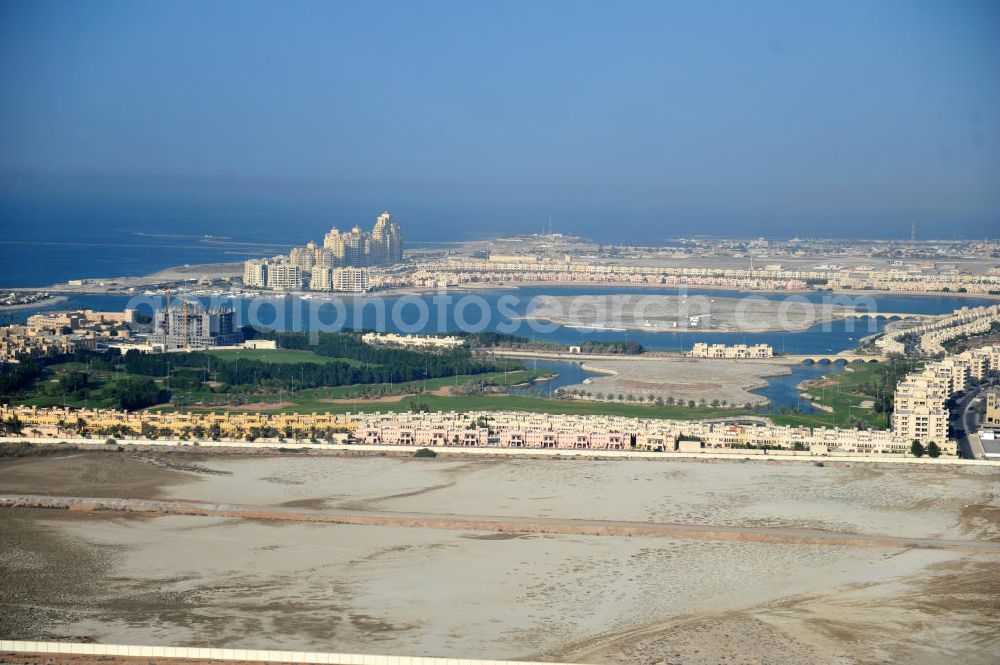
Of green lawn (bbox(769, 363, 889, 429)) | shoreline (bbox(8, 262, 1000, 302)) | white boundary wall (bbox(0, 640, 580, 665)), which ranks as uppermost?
shoreline (bbox(8, 262, 1000, 302))

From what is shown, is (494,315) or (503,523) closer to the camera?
(503,523)

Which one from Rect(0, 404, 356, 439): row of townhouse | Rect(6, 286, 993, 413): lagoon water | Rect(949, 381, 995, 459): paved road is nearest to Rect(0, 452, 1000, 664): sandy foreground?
Rect(949, 381, 995, 459): paved road

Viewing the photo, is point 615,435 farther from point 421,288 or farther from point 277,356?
point 421,288

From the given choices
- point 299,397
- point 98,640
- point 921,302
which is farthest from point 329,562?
point 921,302

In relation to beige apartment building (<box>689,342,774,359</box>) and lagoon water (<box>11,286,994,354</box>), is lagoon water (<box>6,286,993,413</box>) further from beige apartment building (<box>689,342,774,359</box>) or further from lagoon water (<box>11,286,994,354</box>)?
beige apartment building (<box>689,342,774,359</box>)

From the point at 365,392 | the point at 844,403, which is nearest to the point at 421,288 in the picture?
the point at 365,392

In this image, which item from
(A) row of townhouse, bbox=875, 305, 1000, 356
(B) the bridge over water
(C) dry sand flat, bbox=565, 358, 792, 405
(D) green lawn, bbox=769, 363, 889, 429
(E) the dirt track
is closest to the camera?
(E) the dirt track
